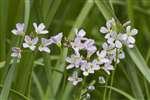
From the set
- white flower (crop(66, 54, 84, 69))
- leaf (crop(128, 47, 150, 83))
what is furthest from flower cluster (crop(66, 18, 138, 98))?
leaf (crop(128, 47, 150, 83))

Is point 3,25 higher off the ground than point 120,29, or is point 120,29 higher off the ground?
point 3,25

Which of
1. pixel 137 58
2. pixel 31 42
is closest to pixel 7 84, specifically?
pixel 31 42

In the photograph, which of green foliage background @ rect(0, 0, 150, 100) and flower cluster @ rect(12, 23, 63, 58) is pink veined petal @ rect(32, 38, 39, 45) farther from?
green foliage background @ rect(0, 0, 150, 100)

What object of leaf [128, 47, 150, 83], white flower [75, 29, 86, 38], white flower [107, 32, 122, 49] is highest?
white flower [75, 29, 86, 38]

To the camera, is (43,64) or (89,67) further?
(43,64)

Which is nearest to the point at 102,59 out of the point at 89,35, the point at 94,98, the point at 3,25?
the point at 3,25

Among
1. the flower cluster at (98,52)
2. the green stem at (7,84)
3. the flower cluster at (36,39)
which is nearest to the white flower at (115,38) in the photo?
the flower cluster at (98,52)

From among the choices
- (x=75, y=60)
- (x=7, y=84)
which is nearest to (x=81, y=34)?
(x=75, y=60)

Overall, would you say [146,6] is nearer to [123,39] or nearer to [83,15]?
[83,15]

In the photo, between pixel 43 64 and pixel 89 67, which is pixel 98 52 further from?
pixel 43 64

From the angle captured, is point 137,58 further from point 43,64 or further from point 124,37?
point 43,64

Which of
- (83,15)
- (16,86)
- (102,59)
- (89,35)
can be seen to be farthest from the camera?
(89,35)
